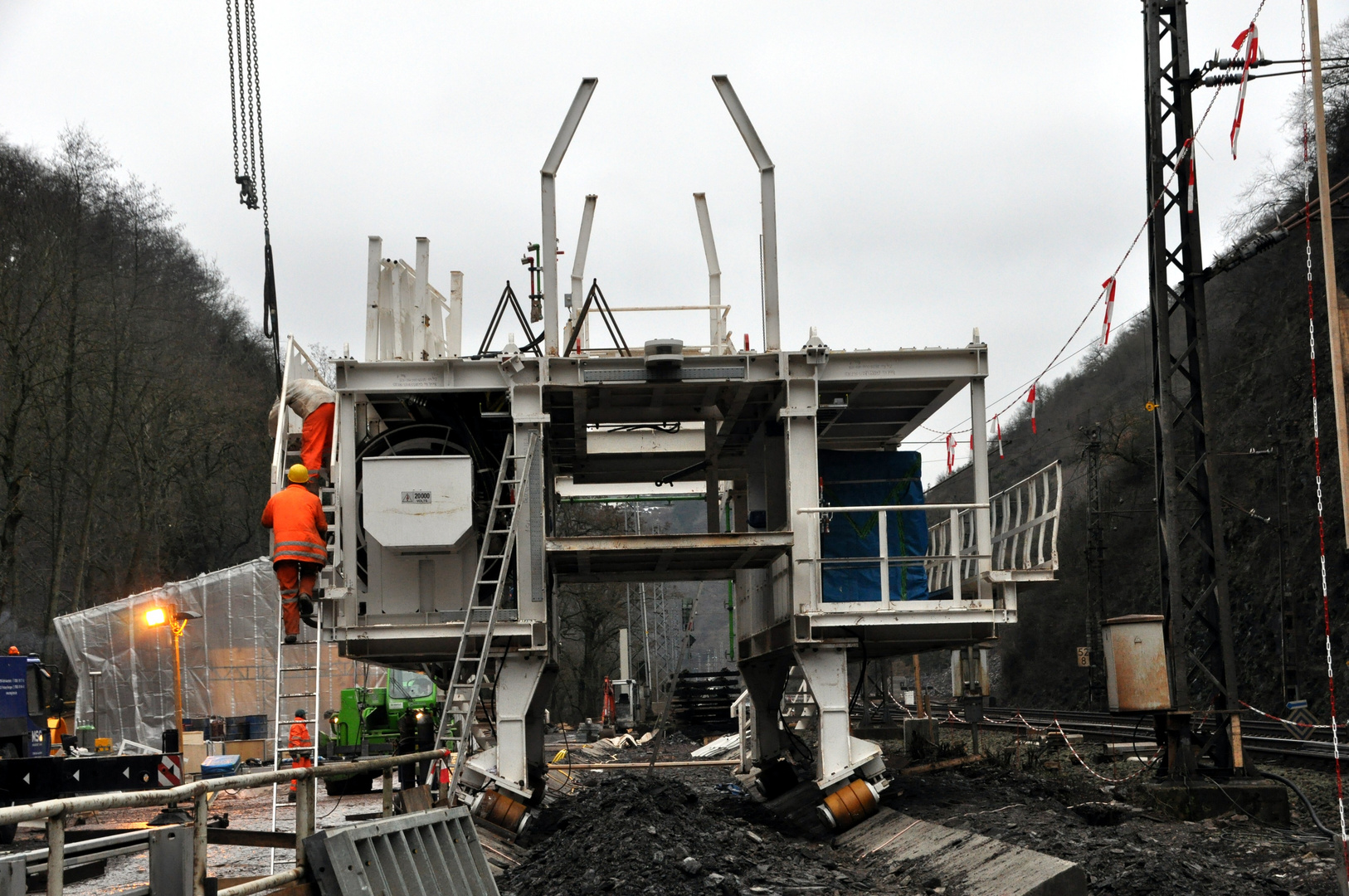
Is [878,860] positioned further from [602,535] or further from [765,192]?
[765,192]

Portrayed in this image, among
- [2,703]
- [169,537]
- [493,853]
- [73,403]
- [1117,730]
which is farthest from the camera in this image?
[169,537]

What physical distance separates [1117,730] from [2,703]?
21.4m

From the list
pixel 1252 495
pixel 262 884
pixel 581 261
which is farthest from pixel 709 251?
pixel 1252 495

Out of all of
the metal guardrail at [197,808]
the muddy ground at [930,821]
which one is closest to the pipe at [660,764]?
the muddy ground at [930,821]

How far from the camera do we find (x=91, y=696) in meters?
38.7

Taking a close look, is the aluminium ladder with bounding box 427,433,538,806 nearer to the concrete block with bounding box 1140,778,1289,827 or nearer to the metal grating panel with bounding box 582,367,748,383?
the metal grating panel with bounding box 582,367,748,383

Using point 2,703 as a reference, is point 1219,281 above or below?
above

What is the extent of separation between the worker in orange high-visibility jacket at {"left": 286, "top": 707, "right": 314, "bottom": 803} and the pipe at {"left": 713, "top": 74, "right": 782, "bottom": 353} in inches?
308

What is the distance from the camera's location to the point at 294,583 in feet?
46.9

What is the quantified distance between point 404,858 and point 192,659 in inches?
1288

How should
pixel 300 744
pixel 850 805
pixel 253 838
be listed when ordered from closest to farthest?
pixel 253 838
pixel 850 805
pixel 300 744

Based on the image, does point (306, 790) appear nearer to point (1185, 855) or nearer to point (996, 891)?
point (996, 891)

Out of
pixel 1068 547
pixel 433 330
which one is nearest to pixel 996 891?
pixel 433 330

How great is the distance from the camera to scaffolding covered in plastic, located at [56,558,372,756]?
38406mm
